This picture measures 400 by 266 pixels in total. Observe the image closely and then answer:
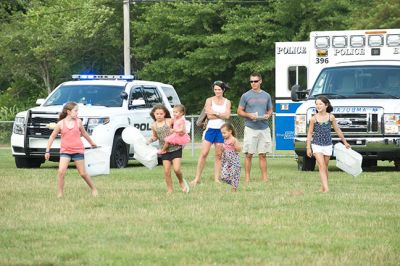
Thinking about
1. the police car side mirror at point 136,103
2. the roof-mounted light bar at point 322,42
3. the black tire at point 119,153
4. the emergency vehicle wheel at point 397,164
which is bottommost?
the emergency vehicle wheel at point 397,164

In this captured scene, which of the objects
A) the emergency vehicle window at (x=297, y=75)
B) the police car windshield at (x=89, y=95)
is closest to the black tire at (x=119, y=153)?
the police car windshield at (x=89, y=95)

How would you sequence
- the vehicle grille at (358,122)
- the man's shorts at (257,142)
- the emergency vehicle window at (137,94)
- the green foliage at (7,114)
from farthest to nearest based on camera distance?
1. the green foliage at (7,114)
2. the emergency vehicle window at (137,94)
3. the vehicle grille at (358,122)
4. the man's shorts at (257,142)

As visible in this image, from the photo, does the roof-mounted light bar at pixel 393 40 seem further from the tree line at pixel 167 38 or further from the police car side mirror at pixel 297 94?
the tree line at pixel 167 38

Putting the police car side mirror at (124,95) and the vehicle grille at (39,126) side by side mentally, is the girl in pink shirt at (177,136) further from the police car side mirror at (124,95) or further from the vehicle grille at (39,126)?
the police car side mirror at (124,95)

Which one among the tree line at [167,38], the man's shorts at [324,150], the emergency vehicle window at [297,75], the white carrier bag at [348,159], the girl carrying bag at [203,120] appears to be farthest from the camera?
the tree line at [167,38]

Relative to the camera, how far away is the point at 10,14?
6138 centimetres

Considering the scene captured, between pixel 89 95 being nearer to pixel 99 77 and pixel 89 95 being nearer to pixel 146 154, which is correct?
pixel 99 77

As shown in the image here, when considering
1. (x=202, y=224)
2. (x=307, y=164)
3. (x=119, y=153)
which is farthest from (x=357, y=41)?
(x=202, y=224)

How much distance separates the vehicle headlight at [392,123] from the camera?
2119 cm

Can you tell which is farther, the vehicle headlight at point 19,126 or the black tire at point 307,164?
the vehicle headlight at point 19,126

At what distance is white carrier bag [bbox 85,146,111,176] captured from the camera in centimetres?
1661

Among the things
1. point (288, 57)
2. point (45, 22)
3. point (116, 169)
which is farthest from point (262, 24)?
point (116, 169)

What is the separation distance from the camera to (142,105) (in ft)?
80.6

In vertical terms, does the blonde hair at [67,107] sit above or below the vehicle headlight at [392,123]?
above
